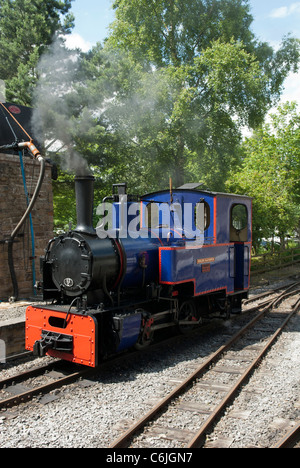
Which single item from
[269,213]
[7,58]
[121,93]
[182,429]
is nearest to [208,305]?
[182,429]

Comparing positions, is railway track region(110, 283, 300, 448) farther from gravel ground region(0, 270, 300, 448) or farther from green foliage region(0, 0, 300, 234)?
green foliage region(0, 0, 300, 234)

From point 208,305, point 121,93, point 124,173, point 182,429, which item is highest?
point 121,93

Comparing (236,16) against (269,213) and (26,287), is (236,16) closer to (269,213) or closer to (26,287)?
(269,213)

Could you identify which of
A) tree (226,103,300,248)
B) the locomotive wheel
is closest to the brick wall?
the locomotive wheel

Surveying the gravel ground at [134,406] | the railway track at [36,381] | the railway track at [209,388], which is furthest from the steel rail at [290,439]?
the railway track at [36,381]

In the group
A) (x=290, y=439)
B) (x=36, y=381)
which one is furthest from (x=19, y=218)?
(x=290, y=439)

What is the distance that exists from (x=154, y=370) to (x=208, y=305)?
2.43 metres

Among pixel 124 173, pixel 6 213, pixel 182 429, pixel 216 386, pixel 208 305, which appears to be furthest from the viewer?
pixel 124 173

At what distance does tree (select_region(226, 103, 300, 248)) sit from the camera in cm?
1636

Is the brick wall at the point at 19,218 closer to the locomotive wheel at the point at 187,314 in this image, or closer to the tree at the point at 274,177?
the locomotive wheel at the point at 187,314

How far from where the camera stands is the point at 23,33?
51.8 feet

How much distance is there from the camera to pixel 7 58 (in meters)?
16.7

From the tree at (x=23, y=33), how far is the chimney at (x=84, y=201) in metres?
10.6

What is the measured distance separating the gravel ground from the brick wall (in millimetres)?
3823
